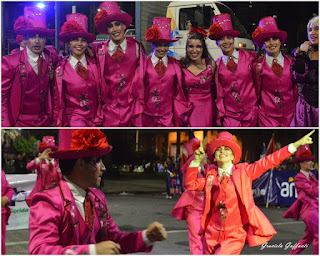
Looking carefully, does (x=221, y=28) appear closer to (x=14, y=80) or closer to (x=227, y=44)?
(x=227, y=44)

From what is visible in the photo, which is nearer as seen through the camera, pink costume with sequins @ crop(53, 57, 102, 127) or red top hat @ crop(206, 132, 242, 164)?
red top hat @ crop(206, 132, 242, 164)

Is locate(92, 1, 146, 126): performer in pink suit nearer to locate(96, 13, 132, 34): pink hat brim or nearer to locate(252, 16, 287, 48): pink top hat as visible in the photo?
locate(96, 13, 132, 34): pink hat brim

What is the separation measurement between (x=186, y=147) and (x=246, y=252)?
1.64m

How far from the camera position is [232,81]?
5.53m

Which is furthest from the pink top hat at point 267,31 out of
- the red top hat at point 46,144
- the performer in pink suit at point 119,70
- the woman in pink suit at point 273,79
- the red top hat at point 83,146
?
the red top hat at point 83,146

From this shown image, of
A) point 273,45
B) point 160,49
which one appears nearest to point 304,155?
point 273,45

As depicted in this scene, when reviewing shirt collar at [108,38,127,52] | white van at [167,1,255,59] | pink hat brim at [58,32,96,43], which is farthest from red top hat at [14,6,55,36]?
white van at [167,1,255,59]

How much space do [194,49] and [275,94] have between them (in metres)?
1.03

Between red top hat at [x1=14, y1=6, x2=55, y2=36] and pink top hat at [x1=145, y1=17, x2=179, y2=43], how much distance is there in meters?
1.00

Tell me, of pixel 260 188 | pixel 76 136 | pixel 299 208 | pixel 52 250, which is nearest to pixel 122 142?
pixel 299 208

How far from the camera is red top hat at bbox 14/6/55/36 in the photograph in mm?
5102

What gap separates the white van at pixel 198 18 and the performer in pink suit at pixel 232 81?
120 centimetres

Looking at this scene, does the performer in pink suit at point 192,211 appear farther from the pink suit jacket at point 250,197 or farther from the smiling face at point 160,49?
the smiling face at point 160,49

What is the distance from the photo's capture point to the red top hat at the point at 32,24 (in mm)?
5102
